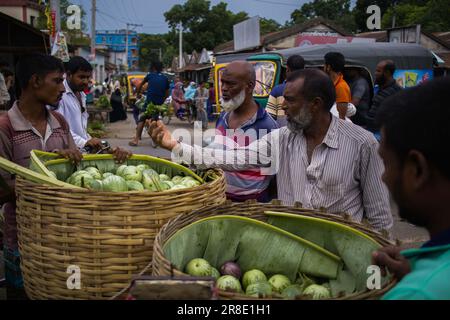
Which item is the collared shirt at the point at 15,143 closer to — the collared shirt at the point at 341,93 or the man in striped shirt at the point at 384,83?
the collared shirt at the point at 341,93

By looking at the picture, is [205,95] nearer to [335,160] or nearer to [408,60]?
[408,60]

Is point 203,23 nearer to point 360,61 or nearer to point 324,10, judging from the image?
point 324,10

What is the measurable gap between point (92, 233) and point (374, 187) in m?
1.43

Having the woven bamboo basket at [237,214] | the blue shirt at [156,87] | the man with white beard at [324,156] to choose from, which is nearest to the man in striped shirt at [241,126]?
the man with white beard at [324,156]

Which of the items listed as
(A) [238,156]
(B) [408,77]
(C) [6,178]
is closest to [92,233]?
(C) [6,178]

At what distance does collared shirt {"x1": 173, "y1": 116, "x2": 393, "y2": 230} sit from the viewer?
244cm

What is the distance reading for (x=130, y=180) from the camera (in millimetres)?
2184

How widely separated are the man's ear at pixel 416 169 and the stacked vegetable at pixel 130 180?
103 centimetres

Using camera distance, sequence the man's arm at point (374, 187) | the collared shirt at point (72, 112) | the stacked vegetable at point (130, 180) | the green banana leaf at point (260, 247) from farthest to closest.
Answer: the collared shirt at point (72, 112) < the man's arm at point (374, 187) < the stacked vegetable at point (130, 180) < the green banana leaf at point (260, 247)

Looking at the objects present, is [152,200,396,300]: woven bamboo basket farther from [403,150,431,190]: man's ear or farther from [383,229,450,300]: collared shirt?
[403,150,431,190]: man's ear

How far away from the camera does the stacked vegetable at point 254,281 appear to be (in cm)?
164

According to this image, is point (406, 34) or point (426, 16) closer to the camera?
point (406, 34)

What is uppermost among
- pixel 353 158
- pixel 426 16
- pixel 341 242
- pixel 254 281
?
pixel 426 16

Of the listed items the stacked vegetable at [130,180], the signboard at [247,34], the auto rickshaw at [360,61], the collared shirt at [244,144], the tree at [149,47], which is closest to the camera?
the stacked vegetable at [130,180]
